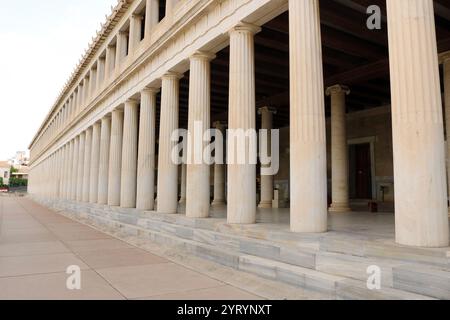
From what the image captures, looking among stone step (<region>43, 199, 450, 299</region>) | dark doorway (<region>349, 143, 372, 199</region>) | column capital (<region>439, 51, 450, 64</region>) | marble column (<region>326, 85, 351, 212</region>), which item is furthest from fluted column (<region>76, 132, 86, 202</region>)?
column capital (<region>439, 51, 450, 64</region>)

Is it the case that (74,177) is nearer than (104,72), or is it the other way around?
(104,72)

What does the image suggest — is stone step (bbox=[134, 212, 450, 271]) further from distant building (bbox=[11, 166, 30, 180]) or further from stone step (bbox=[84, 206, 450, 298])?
distant building (bbox=[11, 166, 30, 180])

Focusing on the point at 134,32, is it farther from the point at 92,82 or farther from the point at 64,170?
the point at 64,170

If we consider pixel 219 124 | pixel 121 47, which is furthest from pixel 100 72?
pixel 219 124

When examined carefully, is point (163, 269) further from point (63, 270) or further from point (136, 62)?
point (136, 62)

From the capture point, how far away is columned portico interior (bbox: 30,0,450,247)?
6594 mm

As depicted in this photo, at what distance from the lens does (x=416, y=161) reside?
6.40 m

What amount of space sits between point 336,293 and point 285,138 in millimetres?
26474

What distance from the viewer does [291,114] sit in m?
8.92

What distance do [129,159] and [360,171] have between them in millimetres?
16601

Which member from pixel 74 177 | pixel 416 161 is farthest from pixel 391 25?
pixel 74 177

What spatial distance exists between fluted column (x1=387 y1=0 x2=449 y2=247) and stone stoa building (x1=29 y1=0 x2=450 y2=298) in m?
0.02

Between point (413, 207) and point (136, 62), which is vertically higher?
point (136, 62)
